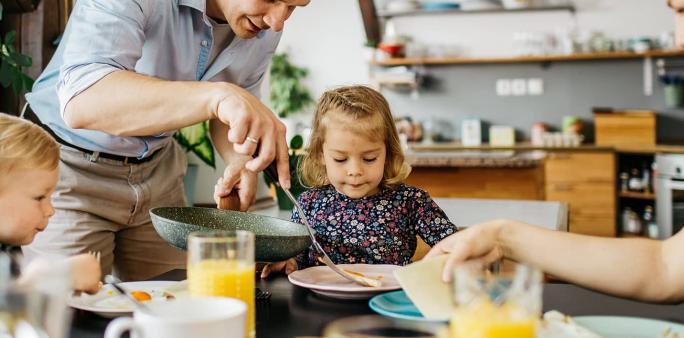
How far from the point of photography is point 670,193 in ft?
15.9

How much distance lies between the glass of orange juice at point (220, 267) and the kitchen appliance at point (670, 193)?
4539mm

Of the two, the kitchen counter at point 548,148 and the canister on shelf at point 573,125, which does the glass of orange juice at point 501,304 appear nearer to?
the kitchen counter at point 548,148

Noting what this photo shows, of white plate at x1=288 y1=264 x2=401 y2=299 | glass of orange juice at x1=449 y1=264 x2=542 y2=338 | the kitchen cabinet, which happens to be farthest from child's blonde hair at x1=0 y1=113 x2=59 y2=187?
the kitchen cabinet

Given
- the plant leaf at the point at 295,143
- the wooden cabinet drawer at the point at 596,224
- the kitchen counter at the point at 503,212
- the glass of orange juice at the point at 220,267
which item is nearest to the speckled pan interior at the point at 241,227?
the glass of orange juice at the point at 220,267

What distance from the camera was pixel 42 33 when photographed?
2449 millimetres

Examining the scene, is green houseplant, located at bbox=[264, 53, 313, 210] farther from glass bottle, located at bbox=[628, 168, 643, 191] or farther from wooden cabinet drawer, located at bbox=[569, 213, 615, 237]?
glass bottle, located at bbox=[628, 168, 643, 191]

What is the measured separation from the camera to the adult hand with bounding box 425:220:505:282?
3.65ft

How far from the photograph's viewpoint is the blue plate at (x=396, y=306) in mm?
1026

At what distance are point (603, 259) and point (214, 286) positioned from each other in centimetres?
67

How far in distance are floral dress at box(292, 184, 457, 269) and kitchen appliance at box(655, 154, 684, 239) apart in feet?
11.8

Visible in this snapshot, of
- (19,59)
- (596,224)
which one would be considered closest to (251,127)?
(19,59)

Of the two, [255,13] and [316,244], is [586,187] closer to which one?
[255,13]

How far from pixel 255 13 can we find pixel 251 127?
493 mm

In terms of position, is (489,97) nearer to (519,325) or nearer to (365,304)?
(365,304)
